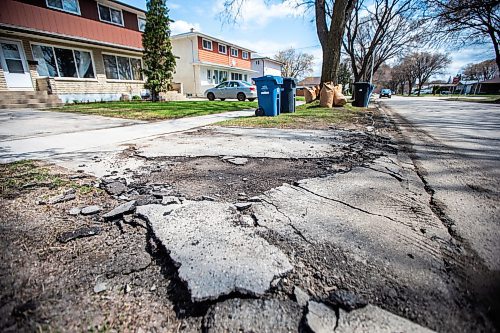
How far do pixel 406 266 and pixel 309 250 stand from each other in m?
0.57

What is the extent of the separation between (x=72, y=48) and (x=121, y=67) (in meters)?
2.99

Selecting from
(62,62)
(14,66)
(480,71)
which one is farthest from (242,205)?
(480,71)

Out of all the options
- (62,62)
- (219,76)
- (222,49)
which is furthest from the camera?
(219,76)

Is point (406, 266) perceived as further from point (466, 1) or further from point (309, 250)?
point (466, 1)

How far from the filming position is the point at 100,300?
4.12 feet

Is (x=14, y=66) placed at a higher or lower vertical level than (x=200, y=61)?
lower

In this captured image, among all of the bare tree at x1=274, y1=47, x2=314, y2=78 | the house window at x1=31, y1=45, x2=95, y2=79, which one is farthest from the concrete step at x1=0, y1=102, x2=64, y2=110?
the bare tree at x1=274, y1=47, x2=314, y2=78

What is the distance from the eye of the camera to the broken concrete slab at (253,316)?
1094mm

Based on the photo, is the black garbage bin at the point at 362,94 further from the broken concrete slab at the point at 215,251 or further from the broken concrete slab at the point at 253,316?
the broken concrete slab at the point at 253,316

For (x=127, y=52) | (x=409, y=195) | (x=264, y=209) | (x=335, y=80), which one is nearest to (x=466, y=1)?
(x=335, y=80)

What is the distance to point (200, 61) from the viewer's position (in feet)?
76.7

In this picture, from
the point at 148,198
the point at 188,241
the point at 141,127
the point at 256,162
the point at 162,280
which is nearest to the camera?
the point at 162,280

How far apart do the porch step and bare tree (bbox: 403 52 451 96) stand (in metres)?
69.4

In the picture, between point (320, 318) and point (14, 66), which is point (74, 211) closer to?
point (320, 318)
